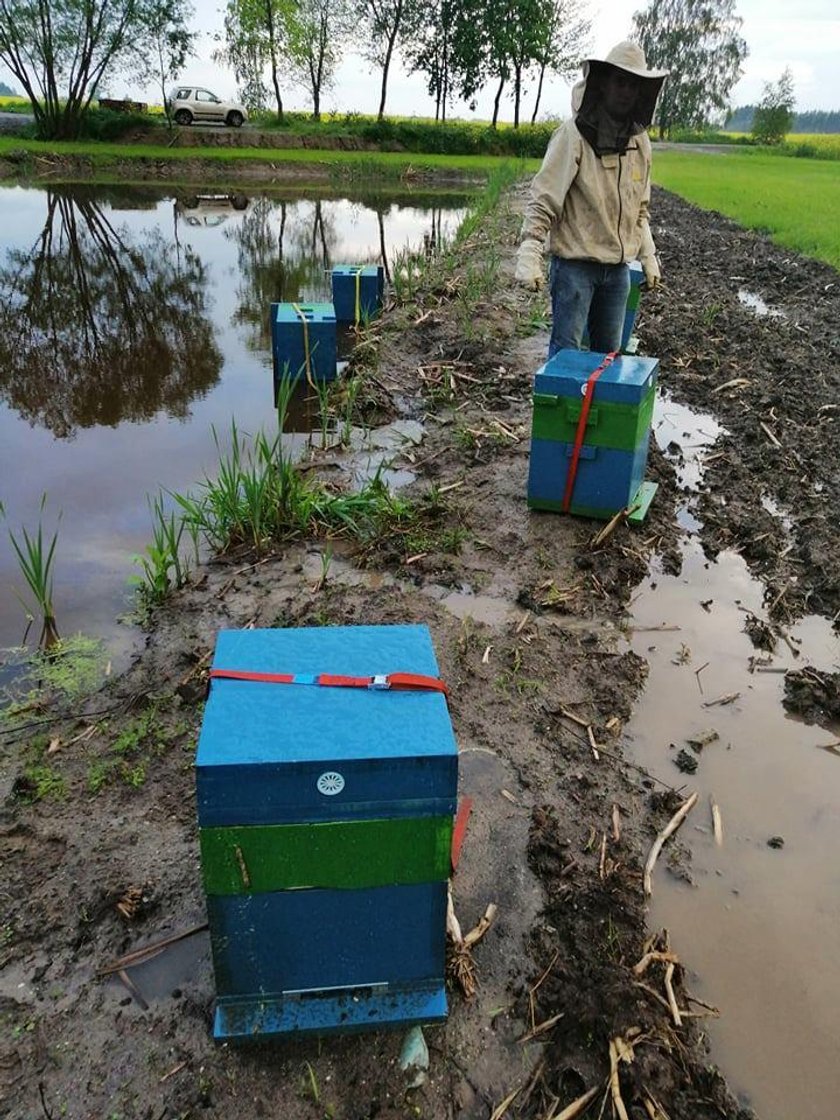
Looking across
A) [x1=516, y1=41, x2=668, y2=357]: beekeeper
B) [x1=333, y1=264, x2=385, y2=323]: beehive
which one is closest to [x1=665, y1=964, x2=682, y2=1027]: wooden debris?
[x1=516, y1=41, x2=668, y2=357]: beekeeper

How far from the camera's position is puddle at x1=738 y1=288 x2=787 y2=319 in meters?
9.90

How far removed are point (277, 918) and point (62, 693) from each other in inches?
77.9

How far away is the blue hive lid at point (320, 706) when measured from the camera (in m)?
1.81

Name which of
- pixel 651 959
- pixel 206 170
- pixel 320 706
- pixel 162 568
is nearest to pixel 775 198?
pixel 206 170

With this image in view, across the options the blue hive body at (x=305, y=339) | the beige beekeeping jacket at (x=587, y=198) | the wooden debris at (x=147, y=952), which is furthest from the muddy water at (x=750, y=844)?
the blue hive body at (x=305, y=339)

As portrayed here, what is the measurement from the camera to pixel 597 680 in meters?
3.59

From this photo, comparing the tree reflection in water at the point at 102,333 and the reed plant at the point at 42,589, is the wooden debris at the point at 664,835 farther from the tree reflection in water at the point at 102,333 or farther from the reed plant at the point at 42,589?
the tree reflection in water at the point at 102,333

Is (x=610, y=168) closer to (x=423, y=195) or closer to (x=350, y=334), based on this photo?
(x=350, y=334)

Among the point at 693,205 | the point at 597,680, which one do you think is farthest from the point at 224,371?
the point at 693,205

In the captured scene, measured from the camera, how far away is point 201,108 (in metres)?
34.4

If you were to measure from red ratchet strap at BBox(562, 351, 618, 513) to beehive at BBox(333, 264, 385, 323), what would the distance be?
202 inches

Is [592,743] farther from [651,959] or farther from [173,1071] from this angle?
[173,1071]

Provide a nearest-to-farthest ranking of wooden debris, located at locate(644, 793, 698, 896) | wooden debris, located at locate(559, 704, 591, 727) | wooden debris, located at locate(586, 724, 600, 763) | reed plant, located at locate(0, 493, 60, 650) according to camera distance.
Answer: wooden debris, located at locate(644, 793, 698, 896) < wooden debris, located at locate(586, 724, 600, 763) < wooden debris, located at locate(559, 704, 591, 727) < reed plant, located at locate(0, 493, 60, 650)

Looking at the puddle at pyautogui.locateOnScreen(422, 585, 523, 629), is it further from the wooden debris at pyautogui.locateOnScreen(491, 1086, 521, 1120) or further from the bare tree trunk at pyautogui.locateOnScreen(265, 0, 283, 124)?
the bare tree trunk at pyautogui.locateOnScreen(265, 0, 283, 124)
